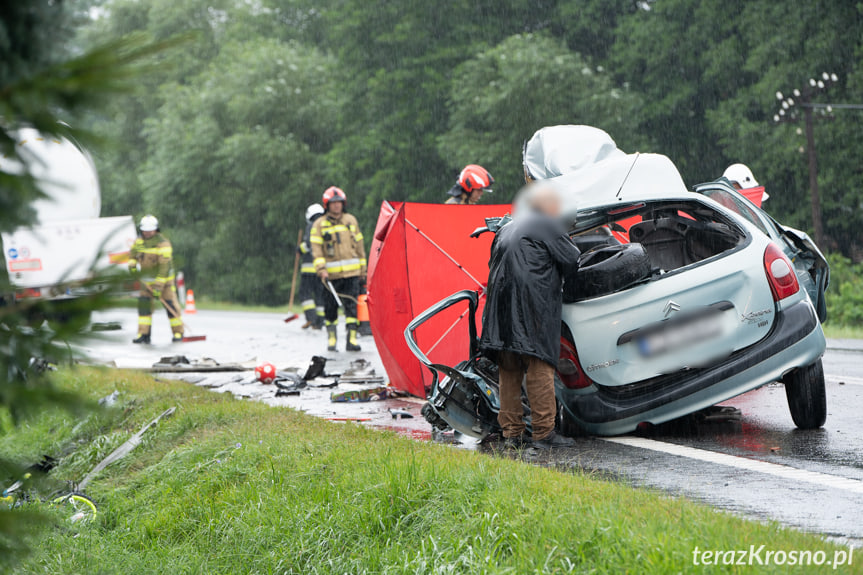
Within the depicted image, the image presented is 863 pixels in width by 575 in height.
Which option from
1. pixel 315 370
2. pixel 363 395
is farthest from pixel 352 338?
pixel 363 395

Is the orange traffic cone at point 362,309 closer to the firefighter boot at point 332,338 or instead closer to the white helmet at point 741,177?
the firefighter boot at point 332,338

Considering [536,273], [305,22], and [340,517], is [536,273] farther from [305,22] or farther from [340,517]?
[305,22]

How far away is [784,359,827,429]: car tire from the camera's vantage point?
232 inches

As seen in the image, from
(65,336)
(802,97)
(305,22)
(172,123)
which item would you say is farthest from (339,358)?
(305,22)

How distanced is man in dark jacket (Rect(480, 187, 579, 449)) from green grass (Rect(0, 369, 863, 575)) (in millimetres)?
667

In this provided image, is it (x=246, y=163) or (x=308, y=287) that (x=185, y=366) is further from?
(x=246, y=163)

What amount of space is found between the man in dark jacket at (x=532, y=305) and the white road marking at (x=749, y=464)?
490 millimetres

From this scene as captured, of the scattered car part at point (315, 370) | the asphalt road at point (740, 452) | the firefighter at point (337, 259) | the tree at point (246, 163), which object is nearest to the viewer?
the asphalt road at point (740, 452)

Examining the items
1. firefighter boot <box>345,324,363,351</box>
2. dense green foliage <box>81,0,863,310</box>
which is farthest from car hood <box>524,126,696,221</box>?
dense green foliage <box>81,0,863,310</box>

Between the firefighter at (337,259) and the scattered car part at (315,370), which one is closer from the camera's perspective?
the scattered car part at (315,370)

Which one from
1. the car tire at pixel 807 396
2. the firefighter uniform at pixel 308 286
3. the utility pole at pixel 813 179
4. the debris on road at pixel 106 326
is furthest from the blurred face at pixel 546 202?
the utility pole at pixel 813 179

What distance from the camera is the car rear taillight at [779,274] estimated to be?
570 centimetres

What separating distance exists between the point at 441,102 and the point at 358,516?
29.9 m

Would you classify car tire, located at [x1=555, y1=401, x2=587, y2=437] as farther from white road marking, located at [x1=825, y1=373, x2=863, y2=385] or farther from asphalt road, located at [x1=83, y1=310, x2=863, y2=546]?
white road marking, located at [x1=825, y1=373, x2=863, y2=385]
